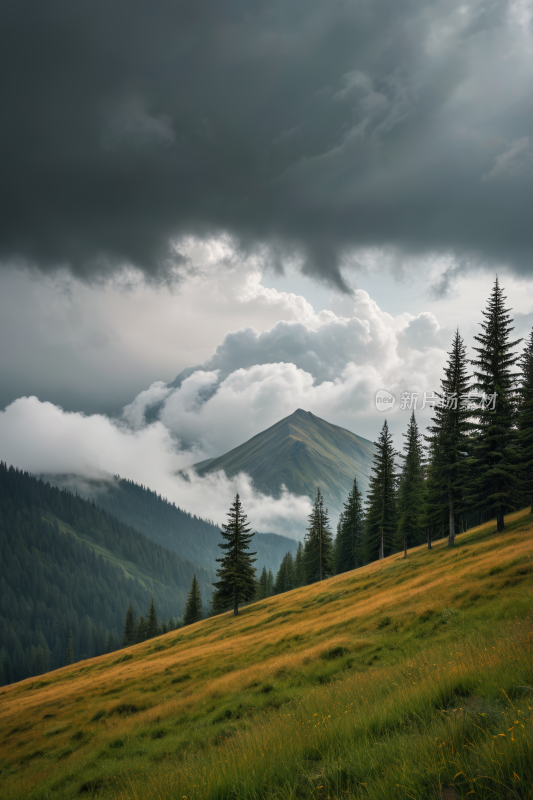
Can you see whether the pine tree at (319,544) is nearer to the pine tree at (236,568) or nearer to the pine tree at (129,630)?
the pine tree at (236,568)

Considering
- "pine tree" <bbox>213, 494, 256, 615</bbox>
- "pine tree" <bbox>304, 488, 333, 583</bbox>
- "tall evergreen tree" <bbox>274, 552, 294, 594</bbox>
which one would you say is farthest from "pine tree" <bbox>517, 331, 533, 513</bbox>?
"tall evergreen tree" <bbox>274, 552, 294, 594</bbox>

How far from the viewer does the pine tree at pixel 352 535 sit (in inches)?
2744

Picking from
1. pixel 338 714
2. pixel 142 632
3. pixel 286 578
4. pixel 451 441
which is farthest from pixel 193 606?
pixel 338 714

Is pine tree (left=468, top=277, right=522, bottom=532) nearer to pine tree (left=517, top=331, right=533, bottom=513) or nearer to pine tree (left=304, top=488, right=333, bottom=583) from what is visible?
pine tree (left=517, top=331, right=533, bottom=513)

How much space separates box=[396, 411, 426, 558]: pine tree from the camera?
47.6 meters

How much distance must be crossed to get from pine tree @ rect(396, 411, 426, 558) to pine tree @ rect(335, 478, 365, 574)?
697 inches

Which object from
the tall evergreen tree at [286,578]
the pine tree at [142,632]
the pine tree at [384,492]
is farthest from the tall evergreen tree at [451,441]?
the pine tree at [142,632]

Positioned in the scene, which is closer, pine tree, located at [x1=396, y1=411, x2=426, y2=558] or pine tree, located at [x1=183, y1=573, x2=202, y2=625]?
pine tree, located at [x1=396, y1=411, x2=426, y2=558]

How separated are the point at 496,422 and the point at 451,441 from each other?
515 cm

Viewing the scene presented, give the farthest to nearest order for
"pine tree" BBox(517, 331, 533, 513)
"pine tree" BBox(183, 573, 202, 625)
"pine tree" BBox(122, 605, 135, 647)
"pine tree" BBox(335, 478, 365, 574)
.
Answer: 1. "pine tree" BBox(122, 605, 135, 647)
2. "pine tree" BBox(183, 573, 202, 625)
3. "pine tree" BBox(335, 478, 365, 574)
4. "pine tree" BBox(517, 331, 533, 513)

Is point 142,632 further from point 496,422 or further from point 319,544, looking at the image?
point 496,422

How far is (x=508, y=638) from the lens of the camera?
8.09 meters

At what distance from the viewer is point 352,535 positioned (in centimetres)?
7306

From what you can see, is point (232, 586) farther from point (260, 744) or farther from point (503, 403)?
point (260, 744)
